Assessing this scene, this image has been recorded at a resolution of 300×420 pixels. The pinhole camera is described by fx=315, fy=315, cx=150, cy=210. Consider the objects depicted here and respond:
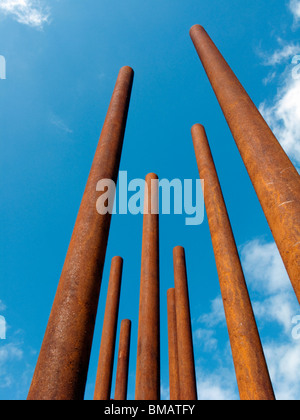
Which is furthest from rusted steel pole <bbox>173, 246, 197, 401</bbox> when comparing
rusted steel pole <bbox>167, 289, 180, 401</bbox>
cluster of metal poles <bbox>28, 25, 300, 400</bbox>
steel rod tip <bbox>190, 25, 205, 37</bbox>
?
steel rod tip <bbox>190, 25, 205, 37</bbox>

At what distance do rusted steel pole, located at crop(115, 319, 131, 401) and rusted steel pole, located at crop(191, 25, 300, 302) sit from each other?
53.9ft

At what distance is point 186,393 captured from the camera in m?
13.6

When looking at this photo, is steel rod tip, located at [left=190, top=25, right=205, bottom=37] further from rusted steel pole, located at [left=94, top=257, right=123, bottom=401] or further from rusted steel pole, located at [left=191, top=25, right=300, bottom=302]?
rusted steel pole, located at [left=94, top=257, right=123, bottom=401]

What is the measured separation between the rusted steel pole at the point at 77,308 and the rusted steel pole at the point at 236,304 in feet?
18.2

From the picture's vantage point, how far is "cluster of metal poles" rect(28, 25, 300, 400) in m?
4.07

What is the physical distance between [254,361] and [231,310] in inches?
59.8

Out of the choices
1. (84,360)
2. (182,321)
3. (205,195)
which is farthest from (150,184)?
(84,360)

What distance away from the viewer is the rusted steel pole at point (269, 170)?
13.4ft

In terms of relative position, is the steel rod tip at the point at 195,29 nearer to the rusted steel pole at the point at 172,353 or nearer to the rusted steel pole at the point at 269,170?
the rusted steel pole at the point at 269,170

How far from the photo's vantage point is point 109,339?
55.4 ft

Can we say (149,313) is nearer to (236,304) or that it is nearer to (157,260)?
(157,260)

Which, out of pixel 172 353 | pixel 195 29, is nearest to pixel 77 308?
pixel 195 29

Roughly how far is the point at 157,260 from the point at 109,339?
6.25 meters
